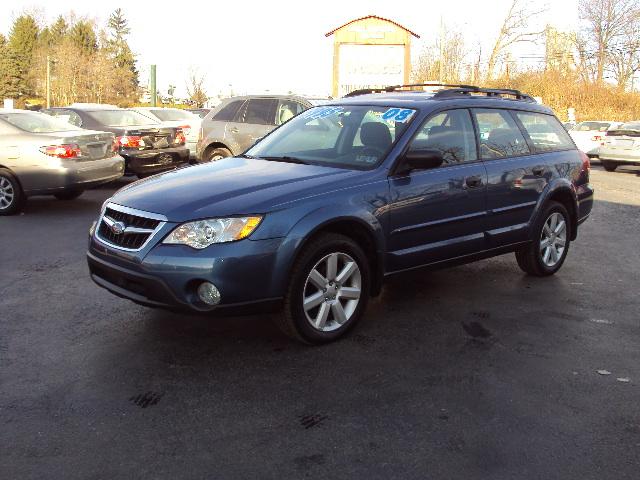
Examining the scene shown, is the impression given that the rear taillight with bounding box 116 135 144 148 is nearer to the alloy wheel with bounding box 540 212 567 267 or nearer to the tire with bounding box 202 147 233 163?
the tire with bounding box 202 147 233 163

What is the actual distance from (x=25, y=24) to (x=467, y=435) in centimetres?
9752

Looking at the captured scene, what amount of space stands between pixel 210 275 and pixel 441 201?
6.49 feet

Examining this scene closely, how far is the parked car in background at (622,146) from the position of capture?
19.2m

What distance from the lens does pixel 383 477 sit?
2898 mm

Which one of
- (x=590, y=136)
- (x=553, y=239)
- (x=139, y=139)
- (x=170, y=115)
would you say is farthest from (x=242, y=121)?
(x=590, y=136)

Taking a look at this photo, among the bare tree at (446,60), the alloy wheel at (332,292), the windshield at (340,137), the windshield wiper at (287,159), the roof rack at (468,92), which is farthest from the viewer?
the bare tree at (446,60)

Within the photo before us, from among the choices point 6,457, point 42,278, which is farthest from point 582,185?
point 6,457

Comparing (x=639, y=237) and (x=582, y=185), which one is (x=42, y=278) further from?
(x=639, y=237)

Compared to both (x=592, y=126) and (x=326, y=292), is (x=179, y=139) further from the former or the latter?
(x=592, y=126)

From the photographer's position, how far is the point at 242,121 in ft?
39.6

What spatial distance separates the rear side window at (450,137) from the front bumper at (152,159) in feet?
26.0

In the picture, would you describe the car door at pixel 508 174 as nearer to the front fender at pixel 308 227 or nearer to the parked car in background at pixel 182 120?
the front fender at pixel 308 227

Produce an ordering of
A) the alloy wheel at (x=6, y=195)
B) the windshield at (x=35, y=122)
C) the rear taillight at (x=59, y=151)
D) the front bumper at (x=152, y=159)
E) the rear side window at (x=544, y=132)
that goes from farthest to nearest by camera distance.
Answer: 1. the front bumper at (x=152, y=159)
2. the windshield at (x=35, y=122)
3. the alloy wheel at (x=6, y=195)
4. the rear taillight at (x=59, y=151)
5. the rear side window at (x=544, y=132)

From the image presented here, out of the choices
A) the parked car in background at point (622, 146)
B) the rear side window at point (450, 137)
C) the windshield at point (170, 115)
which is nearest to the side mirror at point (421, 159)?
the rear side window at point (450, 137)
